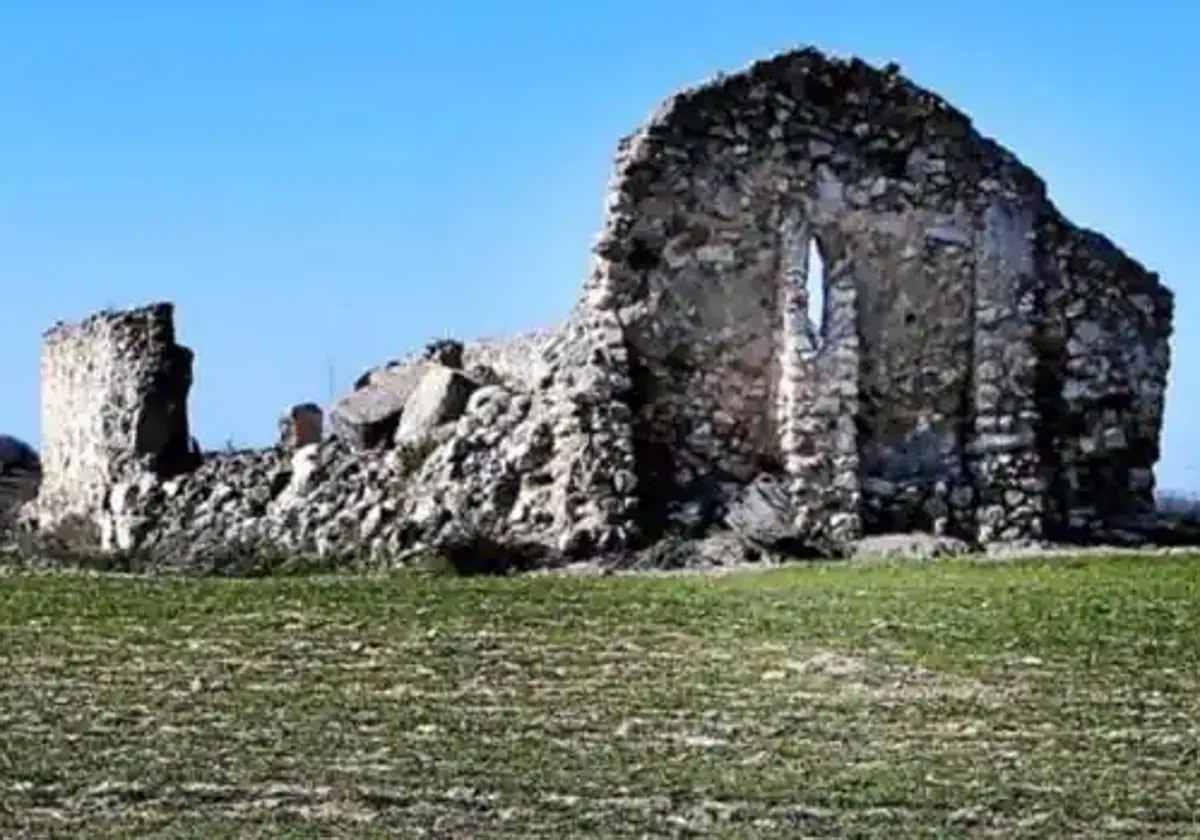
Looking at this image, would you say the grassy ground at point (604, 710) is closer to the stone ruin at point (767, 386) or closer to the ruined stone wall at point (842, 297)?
the stone ruin at point (767, 386)

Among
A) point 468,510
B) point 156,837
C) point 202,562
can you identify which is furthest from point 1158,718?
point 202,562

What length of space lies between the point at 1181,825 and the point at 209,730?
3.75 metres

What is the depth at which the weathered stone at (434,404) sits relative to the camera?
21.3 metres

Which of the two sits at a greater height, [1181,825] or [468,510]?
[468,510]

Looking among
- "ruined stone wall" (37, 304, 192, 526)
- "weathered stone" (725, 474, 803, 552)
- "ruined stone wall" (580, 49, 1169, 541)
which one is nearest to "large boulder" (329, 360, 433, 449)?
"ruined stone wall" (37, 304, 192, 526)

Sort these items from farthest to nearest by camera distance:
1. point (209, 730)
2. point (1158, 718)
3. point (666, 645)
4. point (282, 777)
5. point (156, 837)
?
point (666, 645)
point (1158, 718)
point (209, 730)
point (282, 777)
point (156, 837)

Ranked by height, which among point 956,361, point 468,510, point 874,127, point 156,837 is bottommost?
point 156,837

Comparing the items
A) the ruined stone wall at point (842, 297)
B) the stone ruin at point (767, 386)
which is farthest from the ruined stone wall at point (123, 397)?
the ruined stone wall at point (842, 297)

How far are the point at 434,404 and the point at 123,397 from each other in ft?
10.6

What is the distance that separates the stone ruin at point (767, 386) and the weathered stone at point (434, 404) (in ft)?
0.12

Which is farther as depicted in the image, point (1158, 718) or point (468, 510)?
point (468, 510)

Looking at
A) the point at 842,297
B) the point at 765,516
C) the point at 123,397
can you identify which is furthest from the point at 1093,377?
the point at 123,397

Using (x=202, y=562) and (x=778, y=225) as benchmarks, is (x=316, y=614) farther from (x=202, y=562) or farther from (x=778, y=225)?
(x=778, y=225)

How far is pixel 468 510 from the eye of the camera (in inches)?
786
